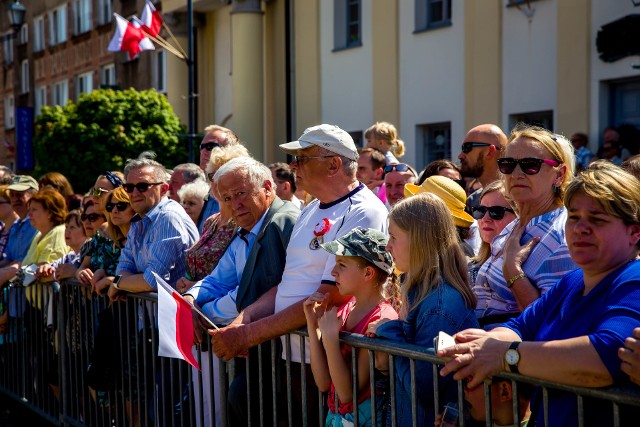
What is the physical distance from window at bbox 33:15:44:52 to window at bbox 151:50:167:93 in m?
13.4

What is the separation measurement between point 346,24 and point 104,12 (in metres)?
17.2

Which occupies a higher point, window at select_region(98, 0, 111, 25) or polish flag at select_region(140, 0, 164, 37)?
window at select_region(98, 0, 111, 25)

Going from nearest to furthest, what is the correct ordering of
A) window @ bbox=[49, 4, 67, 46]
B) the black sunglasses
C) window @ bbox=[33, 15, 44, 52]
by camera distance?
the black sunglasses, window @ bbox=[49, 4, 67, 46], window @ bbox=[33, 15, 44, 52]

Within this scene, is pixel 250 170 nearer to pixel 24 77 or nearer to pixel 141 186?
pixel 141 186

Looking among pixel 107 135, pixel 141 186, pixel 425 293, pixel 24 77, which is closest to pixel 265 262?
pixel 425 293

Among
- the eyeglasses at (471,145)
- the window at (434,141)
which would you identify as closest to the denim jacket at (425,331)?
the eyeglasses at (471,145)

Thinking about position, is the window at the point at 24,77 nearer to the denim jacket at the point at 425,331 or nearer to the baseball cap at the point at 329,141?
the baseball cap at the point at 329,141

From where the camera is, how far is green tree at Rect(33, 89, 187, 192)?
24156 mm

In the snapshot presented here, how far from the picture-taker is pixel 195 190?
788 centimetres

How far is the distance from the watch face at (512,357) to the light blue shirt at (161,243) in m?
3.40

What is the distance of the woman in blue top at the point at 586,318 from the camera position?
2.96m

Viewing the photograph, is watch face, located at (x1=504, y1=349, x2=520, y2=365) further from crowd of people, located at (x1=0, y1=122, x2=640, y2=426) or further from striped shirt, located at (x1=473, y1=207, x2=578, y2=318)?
striped shirt, located at (x1=473, y1=207, x2=578, y2=318)

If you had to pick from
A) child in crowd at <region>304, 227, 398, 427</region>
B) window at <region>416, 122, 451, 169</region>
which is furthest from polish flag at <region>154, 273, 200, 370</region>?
window at <region>416, 122, 451, 169</region>

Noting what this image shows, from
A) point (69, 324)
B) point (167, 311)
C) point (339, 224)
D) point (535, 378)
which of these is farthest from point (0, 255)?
point (535, 378)
